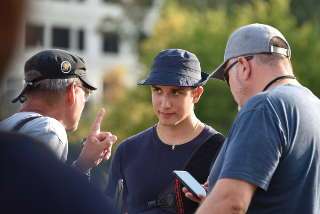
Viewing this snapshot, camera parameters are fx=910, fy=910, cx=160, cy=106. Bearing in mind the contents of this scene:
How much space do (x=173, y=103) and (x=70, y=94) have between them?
0.98 m

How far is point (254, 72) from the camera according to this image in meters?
3.91

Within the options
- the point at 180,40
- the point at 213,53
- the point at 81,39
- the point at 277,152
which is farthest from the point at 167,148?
the point at 81,39

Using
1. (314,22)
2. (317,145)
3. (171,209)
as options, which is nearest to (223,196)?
(317,145)

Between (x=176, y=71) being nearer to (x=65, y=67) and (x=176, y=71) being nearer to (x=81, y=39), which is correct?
(x=65, y=67)

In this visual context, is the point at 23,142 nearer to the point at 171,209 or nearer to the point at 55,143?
the point at 55,143

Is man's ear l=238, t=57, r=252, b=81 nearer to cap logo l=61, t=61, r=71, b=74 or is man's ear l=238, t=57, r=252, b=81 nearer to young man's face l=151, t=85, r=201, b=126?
cap logo l=61, t=61, r=71, b=74

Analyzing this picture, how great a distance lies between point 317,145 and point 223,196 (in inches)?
19.5

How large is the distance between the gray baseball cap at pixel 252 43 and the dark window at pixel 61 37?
166 ft

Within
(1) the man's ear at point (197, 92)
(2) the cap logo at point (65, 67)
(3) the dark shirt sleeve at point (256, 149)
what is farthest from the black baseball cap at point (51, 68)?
(3) the dark shirt sleeve at point (256, 149)

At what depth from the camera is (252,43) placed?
4.02 meters

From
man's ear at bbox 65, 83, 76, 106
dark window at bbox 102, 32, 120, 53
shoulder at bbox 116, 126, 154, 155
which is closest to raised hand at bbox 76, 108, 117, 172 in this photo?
man's ear at bbox 65, 83, 76, 106

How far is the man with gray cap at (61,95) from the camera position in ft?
14.5

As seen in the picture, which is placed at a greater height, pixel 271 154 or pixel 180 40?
pixel 271 154

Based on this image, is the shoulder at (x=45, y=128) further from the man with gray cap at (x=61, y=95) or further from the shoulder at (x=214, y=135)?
the shoulder at (x=214, y=135)
